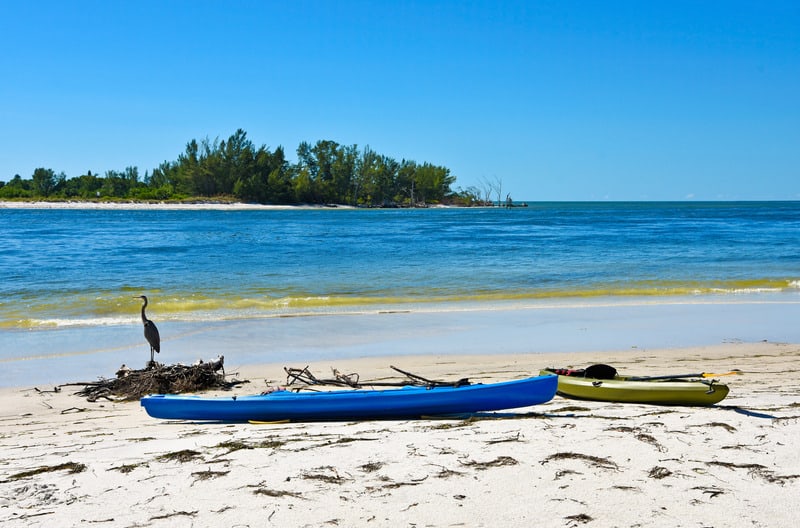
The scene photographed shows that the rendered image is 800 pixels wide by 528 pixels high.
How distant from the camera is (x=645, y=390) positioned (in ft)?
18.9

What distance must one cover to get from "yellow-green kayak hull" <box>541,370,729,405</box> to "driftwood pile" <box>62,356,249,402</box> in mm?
3763

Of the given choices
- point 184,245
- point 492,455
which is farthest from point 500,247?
point 492,455

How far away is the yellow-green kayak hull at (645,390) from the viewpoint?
557cm

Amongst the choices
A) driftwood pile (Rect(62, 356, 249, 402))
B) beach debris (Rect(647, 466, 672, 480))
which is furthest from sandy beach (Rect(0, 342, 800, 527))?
driftwood pile (Rect(62, 356, 249, 402))

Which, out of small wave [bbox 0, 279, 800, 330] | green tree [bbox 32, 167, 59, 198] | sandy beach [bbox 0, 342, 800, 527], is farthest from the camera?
green tree [bbox 32, 167, 59, 198]

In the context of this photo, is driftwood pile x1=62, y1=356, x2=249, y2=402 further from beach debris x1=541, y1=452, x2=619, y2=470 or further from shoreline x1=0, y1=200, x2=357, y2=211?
shoreline x1=0, y1=200, x2=357, y2=211

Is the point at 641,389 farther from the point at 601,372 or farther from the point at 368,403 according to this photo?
the point at 368,403

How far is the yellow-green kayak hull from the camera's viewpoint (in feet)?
18.3

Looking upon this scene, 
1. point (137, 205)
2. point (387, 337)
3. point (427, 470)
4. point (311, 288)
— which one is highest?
point (137, 205)

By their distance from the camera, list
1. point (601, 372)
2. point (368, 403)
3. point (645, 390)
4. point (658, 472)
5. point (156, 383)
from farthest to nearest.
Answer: point (156, 383)
point (601, 372)
point (645, 390)
point (368, 403)
point (658, 472)

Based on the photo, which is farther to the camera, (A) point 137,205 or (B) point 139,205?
(B) point 139,205

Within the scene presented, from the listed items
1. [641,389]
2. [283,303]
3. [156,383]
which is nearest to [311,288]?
[283,303]

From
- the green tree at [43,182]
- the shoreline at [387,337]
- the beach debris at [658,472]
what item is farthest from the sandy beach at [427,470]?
the green tree at [43,182]

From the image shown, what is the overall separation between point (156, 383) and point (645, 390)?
501cm
